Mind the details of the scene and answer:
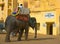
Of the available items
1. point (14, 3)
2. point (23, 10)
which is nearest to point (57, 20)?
point (14, 3)

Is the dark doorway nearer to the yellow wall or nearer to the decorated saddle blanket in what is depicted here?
the yellow wall

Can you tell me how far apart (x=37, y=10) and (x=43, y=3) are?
4.02 ft

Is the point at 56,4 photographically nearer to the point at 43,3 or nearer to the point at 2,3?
the point at 43,3

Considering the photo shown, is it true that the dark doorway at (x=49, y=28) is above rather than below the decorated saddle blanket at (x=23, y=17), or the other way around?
below

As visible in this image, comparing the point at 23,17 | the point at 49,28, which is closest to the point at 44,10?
the point at 49,28

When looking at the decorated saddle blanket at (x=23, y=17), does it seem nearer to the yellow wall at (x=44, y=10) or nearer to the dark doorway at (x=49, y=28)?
the yellow wall at (x=44, y=10)

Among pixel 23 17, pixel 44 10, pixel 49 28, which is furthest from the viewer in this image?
pixel 49 28

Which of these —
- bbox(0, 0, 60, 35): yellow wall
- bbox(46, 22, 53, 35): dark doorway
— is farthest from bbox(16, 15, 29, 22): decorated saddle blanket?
bbox(46, 22, 53, 35): dark doorway

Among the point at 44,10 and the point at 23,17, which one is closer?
the point at 23,17

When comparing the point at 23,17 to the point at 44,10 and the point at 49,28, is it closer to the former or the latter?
the point at 44,10

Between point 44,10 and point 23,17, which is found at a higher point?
point 23,17

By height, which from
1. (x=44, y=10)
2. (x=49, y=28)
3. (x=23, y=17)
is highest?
(x=23, y=17)

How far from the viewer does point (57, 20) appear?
27.6 m

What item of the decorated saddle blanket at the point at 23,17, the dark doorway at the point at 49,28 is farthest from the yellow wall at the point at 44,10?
the decorated saddle blanket at the point at 23,17
